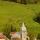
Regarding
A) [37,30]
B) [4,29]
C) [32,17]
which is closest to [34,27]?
[37,30]

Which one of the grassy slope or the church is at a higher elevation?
the grassy slope

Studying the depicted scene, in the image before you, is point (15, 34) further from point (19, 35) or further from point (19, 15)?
point (19, 15)

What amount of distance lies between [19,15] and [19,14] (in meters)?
0.02

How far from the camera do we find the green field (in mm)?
1052

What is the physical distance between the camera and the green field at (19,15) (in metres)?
1.05

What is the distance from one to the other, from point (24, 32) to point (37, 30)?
143 millimetres

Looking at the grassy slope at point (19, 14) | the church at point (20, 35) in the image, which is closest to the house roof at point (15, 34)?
the church at point (20, 35)

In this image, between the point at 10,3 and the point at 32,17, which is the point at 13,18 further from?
the point at 10,3

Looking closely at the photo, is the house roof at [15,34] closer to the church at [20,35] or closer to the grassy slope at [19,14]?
the church at [20,35]

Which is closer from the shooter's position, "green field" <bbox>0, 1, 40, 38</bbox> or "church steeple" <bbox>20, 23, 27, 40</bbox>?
"church steeple" <bbox>20, 23, 27, 40</bbox>

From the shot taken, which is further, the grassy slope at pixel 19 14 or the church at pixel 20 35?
the grassy slope at pixel 19 14

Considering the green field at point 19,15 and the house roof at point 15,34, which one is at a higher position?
the green field at point 19,15

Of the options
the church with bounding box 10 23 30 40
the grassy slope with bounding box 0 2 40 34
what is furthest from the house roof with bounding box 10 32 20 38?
the grassy slope with bounding box 0 2 40 34

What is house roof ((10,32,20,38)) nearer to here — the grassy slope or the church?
the church
